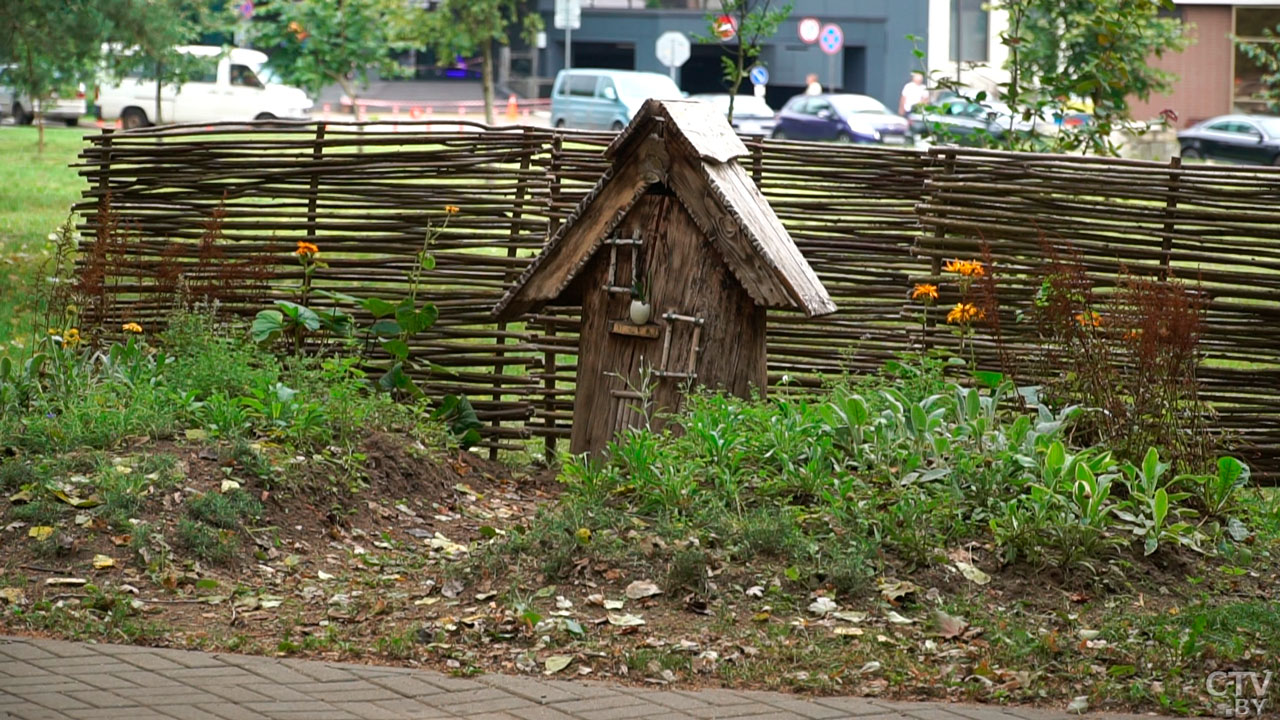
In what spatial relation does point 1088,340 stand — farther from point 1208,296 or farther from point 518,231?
point 518,231

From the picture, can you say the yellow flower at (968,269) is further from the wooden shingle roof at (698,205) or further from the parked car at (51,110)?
the parked car at (51,110)

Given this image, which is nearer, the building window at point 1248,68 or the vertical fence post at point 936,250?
the vertical fence post at point 936,250

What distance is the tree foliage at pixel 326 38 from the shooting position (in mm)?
26000

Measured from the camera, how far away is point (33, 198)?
16.9 meters

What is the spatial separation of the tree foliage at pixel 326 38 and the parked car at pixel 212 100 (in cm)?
632

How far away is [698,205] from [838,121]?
2733 centimetres

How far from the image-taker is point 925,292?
7020mm

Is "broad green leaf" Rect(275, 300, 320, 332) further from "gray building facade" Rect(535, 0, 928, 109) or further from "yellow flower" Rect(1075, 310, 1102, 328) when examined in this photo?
"gray building facade" Rect(535, 0, 928, 109)

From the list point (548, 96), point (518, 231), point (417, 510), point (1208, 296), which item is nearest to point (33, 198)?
point (518, 231)

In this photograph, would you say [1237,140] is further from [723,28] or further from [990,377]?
[990,377]

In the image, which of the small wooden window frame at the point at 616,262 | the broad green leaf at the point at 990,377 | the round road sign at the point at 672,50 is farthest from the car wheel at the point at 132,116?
the broad green leaf at the point at 990,377

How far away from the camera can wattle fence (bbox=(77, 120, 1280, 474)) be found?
7410 mm

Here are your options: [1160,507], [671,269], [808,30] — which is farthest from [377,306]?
[808,30]

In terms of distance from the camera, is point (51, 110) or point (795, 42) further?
point (795, 42)
